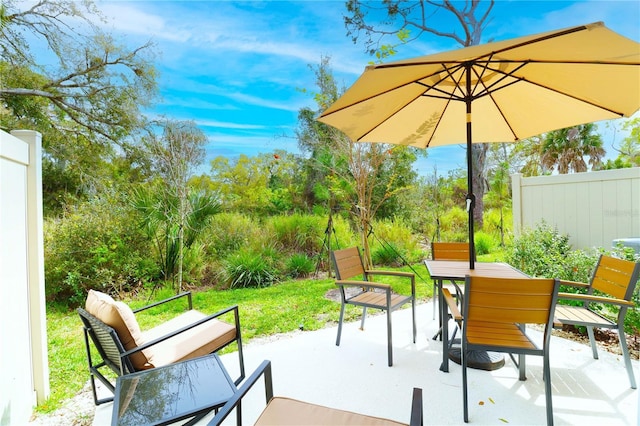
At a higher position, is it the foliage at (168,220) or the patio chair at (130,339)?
the foliage at (168,220)

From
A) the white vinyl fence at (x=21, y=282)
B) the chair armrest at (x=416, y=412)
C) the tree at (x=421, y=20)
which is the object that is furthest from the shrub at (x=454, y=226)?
the white vinyl fence at (x=21, y=282)

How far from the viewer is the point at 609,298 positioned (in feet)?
7.00

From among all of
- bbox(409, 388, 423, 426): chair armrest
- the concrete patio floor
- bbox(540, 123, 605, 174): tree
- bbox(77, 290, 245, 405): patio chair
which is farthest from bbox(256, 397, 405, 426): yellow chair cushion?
bbox(540, 123, 605, 174): tree

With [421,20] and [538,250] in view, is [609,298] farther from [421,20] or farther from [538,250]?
[421,20]

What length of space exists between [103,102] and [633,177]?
1050cm

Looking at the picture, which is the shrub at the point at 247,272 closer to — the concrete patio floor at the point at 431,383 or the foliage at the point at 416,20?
the concrete patio floor at the point at 431,383

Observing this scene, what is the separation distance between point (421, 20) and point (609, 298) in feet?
30.1

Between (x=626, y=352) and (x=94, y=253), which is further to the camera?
(x=94, y=253)

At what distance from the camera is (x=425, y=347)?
9.61 feet

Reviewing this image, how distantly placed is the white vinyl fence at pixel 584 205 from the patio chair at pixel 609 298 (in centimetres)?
207

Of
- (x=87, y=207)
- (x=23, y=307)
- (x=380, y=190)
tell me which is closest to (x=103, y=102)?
(x=87, y=207)

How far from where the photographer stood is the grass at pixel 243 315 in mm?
2744

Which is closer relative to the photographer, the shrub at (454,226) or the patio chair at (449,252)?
the patio chair at (449,252)

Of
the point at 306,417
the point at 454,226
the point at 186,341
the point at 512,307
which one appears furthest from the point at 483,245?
the point at 306,417
